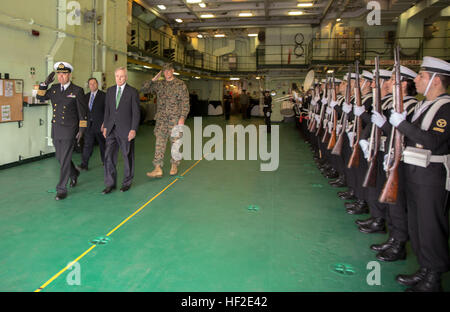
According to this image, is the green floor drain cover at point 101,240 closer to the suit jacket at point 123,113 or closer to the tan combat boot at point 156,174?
the suit jacket at point 123,113

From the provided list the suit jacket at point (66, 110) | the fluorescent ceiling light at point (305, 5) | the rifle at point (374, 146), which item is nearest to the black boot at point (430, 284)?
the rifle at point (374, 146)

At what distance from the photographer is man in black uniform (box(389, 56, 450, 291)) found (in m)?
2.54

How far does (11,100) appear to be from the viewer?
22.8 feet

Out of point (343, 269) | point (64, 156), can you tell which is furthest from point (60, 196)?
point (343, 269)

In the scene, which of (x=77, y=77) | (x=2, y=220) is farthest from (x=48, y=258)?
(x=77, y=77)

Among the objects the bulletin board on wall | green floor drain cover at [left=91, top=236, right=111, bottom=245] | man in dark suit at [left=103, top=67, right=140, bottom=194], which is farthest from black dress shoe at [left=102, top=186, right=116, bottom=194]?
the bulletin board on wall

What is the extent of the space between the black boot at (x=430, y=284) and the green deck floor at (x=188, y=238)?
152mm

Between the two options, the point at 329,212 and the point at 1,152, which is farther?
the point at 1,152

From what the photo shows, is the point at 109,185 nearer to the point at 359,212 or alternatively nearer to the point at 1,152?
the point at 1,152

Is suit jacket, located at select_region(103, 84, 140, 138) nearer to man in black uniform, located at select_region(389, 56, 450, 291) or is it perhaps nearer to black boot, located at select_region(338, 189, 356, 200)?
black boot, located at select_region(338, 189, 356, 200)

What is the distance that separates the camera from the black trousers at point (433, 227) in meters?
2.57

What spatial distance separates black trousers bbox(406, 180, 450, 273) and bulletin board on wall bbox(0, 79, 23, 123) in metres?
6.93

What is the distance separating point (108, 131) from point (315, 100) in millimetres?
4514

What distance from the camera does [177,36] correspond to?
75.7 feet
